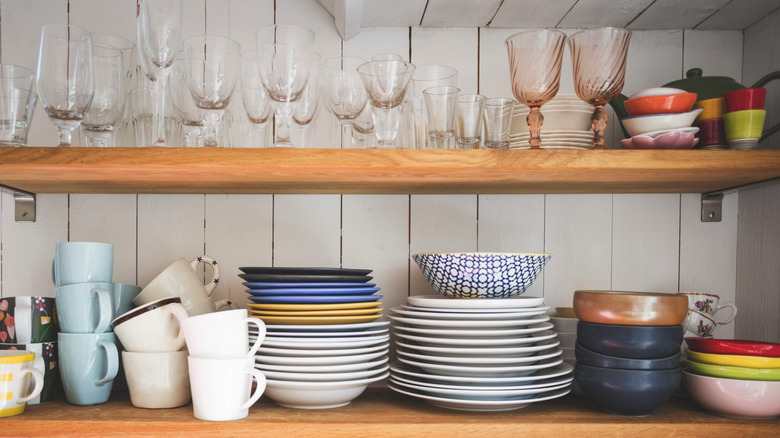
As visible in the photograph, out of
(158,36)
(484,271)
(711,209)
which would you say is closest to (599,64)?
(484,271)

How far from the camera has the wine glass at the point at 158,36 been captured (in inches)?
39.5

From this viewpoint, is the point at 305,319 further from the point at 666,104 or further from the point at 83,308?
the point at 666,104

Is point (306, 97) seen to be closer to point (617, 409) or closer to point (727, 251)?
point (617, 409)

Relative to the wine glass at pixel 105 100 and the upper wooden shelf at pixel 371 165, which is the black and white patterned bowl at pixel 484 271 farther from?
the wine glass at pixel 105 100

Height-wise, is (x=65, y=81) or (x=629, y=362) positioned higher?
(x=65, y=81)

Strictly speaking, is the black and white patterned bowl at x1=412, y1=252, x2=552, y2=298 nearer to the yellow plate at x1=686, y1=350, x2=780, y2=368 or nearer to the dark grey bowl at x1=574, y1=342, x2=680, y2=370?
the dark grey bowl at x1=574, y1=342, x2=680, y2=370

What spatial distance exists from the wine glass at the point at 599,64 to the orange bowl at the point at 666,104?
0.06 m

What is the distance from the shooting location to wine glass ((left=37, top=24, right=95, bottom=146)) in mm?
970

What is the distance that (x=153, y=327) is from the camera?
3.15 ft

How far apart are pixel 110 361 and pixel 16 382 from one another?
0.43 ft

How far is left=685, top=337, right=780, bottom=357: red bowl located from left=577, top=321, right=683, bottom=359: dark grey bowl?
0.06 metres

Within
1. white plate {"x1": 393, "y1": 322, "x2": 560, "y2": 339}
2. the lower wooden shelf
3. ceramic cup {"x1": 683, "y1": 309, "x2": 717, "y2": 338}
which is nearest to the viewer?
the lower wooden shelf

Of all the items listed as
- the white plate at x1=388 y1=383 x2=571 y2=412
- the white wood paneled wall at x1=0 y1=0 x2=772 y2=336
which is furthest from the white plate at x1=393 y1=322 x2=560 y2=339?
the white wood paneled wall at x1=0 y1=0 x2=772 y2=336

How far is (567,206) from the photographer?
4.17ft
